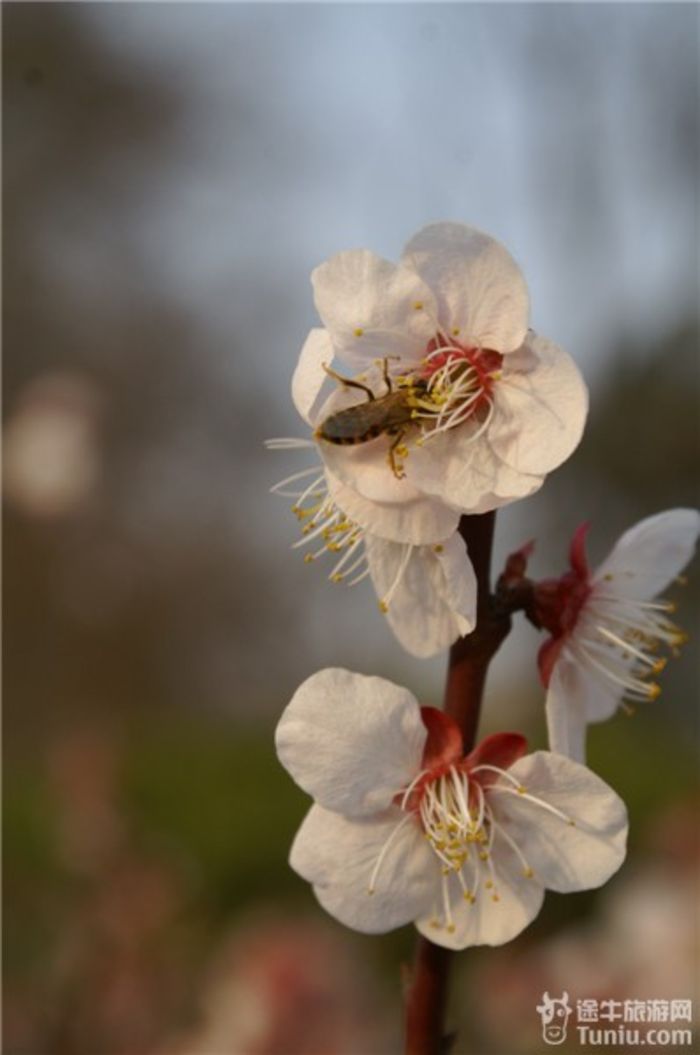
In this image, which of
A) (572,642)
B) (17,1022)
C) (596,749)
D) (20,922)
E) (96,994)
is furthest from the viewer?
(596,749)

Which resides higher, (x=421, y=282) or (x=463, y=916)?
(x=421, y=282)

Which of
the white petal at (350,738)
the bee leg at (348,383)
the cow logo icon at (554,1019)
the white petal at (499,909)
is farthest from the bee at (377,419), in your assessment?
the cow logo icon at (554,1019)

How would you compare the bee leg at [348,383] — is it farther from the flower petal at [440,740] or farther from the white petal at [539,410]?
the flower petal at [440,740]

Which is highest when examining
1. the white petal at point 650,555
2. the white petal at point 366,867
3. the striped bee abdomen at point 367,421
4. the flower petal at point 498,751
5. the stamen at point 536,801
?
the striped bee abdomen at point 367,421

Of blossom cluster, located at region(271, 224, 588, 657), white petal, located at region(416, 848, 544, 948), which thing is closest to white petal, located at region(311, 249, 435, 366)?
blossom cluster, located at region(271, 224, 588, 657)

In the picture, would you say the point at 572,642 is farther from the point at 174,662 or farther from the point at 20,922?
the point at 174,662

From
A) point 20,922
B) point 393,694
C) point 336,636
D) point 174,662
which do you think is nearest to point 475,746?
point 393,694
